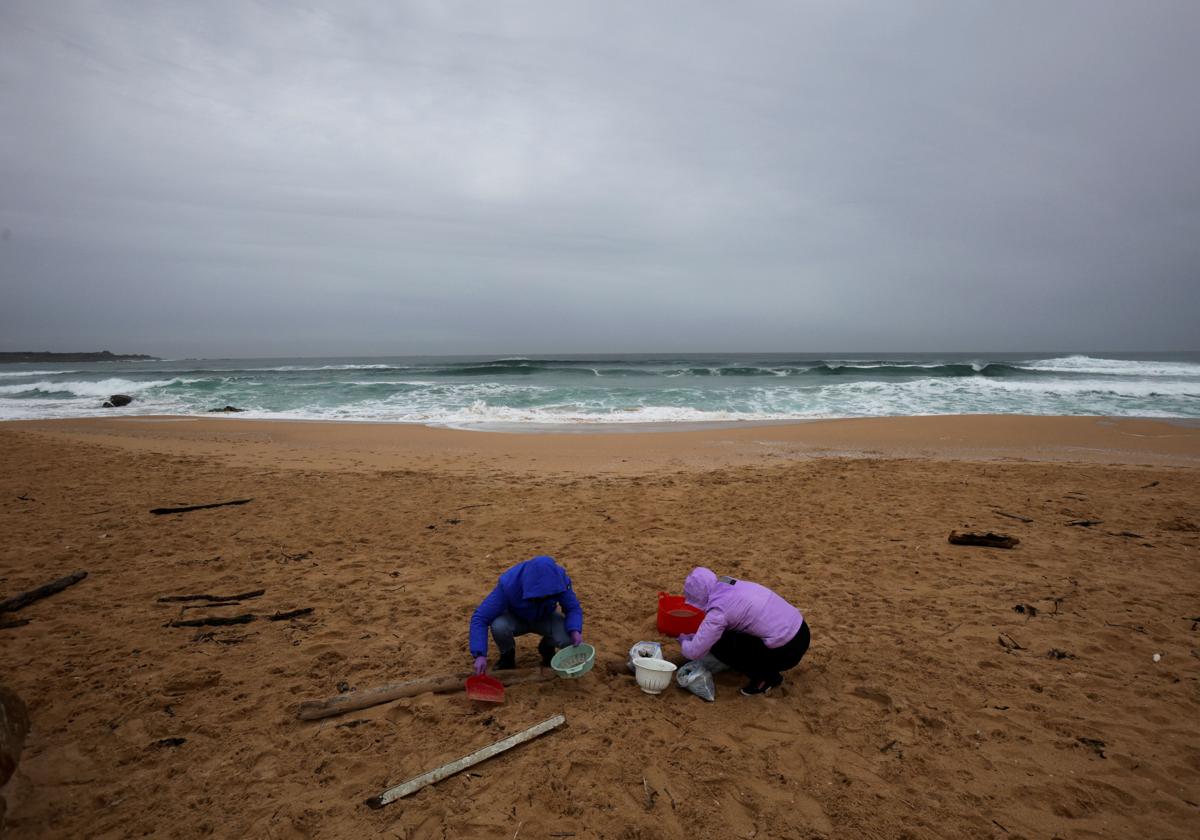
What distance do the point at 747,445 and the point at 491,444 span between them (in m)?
6.07

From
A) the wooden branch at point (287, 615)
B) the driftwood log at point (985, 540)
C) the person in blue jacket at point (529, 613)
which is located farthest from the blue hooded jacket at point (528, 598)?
the driftwood log at point (985, 540)

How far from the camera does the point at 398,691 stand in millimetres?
3459

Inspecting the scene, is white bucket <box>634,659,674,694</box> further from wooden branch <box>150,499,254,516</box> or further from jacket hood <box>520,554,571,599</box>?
wooden branch <box>150,499,254,516</box>

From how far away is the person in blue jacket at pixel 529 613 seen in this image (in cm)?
349

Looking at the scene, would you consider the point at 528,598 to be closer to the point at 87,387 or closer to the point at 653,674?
the point at 653,674

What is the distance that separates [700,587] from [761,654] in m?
0.60

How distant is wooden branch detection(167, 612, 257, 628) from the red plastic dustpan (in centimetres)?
217

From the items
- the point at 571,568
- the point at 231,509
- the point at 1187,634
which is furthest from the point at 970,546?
the point at 231,509

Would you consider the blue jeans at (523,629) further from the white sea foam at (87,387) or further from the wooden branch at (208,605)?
the white sea foam at (87,387)

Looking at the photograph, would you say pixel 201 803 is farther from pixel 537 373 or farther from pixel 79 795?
pixel 537 373

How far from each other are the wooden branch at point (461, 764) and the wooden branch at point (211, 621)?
2.42 meters

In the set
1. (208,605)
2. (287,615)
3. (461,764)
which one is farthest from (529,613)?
(208,605)

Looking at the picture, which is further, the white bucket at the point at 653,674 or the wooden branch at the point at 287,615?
the wooden branch at the point at 287,615

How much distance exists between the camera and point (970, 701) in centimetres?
346
